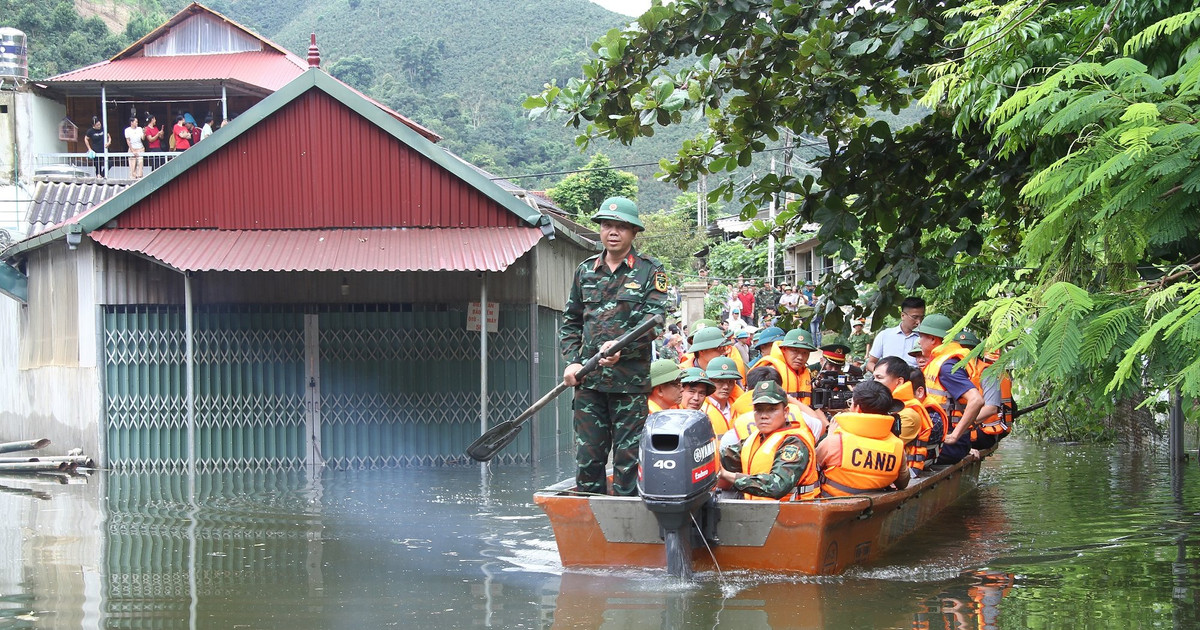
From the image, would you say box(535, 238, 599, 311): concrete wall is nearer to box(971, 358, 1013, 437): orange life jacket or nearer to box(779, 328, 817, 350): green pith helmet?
box(779, 328, 817, 350): green pith helmet

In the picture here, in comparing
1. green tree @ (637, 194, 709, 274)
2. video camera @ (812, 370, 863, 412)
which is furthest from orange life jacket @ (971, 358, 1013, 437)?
green tree @ (637, 194, 709, 274)

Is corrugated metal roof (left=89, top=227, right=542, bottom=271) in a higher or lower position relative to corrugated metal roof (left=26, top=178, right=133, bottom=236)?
lower

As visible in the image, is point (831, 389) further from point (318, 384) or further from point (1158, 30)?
point (318, 384)

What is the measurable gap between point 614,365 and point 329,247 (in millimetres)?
7493

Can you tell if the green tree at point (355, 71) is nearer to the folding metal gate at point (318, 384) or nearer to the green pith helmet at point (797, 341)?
the folding metal gate at point (318, 384)

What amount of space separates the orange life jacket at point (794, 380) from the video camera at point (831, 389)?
1.02ft

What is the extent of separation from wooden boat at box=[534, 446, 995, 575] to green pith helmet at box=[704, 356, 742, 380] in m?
1.88

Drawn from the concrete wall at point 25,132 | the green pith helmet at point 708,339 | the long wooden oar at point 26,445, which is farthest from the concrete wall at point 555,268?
the concrete wall at point 25,132

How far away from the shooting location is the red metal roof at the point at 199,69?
101 ft

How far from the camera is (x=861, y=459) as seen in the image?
8.06 metres

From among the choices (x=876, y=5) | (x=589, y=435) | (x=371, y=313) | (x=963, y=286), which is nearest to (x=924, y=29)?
(x=876, y=5)

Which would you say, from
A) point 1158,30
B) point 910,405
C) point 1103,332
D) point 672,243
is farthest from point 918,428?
point 672,243

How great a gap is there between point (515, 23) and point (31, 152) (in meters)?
71.5

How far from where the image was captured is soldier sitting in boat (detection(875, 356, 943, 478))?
9.37 meters
